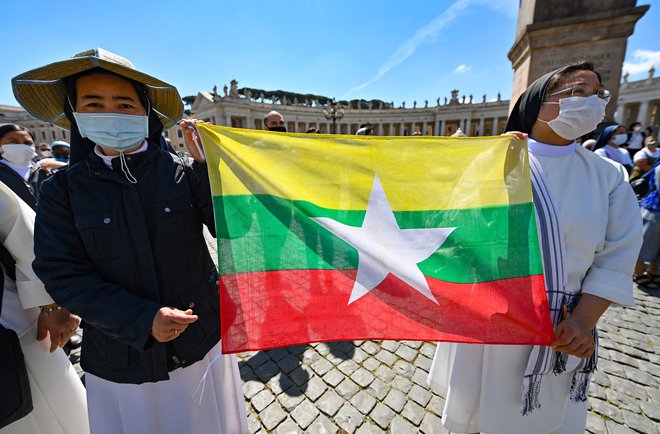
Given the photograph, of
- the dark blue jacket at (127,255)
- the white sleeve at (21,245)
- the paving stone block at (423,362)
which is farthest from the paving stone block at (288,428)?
the white sleeve at (21,245)

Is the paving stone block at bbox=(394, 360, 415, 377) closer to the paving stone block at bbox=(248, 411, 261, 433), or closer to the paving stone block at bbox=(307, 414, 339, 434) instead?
the paving stone block at bbox=(307, 414, 339, 434)

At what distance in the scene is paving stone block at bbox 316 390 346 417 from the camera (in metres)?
2.51

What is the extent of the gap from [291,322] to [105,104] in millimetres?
1528

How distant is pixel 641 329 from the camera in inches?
140

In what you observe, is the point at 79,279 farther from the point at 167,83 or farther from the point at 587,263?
the point at 587,263

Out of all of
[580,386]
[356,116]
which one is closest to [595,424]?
[580,386]

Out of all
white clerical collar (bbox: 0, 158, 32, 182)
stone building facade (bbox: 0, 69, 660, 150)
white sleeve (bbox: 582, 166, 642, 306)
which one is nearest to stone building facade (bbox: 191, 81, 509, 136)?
stone building facade (bbox: 0, 69, 660, 150)

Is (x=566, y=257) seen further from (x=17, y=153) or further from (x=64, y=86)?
(x=17, y=153)

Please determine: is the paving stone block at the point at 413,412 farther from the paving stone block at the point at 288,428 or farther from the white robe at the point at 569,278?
the paving stone block at the point at 288,428

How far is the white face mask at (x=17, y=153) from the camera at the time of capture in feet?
12.3

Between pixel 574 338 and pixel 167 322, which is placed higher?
pixel 167 322

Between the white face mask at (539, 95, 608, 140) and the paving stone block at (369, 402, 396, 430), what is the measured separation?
2.48 meters

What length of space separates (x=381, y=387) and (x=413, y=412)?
→ 0.37m

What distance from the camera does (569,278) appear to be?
5.28 feet
